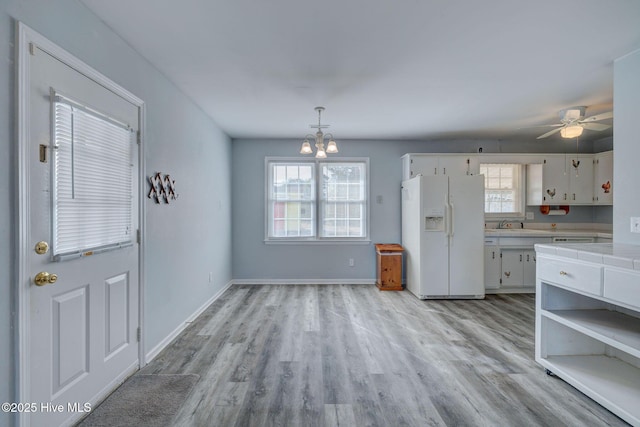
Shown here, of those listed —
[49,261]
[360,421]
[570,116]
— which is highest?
[570,116]

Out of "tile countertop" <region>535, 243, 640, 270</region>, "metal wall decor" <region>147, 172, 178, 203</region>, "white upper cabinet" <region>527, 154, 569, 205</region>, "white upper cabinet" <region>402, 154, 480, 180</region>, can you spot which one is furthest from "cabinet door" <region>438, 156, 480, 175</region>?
"metal wall decor" <region>147, 172, 178, 203</region>

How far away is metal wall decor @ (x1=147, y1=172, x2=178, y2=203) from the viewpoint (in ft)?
8.78

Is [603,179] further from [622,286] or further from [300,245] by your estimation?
[300,245]

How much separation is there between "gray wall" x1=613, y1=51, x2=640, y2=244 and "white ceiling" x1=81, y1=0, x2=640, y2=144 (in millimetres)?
172

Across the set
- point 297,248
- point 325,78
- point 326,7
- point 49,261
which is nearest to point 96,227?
point 49,261

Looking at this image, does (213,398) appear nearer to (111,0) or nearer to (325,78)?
(111,0)

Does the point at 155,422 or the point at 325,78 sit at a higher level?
the point at 325,78

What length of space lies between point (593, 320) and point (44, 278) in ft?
11.5

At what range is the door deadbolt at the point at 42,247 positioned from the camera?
1.57m

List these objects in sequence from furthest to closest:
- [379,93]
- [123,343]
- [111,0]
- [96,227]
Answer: [379,93] → [123,343] → [96,227] → [111,0]

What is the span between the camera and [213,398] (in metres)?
2.10

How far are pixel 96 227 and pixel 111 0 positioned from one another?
138 cm

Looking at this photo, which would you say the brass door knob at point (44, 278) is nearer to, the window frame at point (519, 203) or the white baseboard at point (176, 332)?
the white baseboard at point (176, 332)

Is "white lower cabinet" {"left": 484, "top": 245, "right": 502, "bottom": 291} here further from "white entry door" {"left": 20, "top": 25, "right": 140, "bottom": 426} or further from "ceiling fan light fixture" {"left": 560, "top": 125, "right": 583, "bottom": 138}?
"white entry door" {"left": 20, "top": 25, "right": 140, "bottom": 426}
